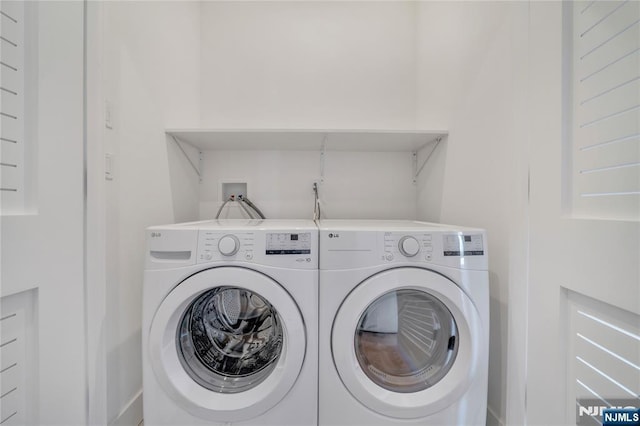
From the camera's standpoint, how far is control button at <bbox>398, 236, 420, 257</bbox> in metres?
0.86

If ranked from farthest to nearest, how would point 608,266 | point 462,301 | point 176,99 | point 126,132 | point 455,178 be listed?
1. point 176,99
2. point 455,178
3. point 126,132
4. point 462,301
5. point 608,266

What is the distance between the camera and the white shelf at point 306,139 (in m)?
1.33

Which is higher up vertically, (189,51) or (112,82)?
(189,51)

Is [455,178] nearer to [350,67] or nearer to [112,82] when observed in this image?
[350,67]

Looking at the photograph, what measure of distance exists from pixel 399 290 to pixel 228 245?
25.3 inches

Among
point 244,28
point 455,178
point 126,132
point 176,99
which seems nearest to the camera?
point 126,132

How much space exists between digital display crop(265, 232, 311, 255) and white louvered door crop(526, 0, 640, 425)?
2.51ft

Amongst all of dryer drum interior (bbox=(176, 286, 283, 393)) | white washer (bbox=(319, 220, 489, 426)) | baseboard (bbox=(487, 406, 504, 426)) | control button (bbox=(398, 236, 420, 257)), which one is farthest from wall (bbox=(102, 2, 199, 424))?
baseboard (bbox=(487, 406, 504, 426))

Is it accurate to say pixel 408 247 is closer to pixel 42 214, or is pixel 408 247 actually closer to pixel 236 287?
pixel 236 287

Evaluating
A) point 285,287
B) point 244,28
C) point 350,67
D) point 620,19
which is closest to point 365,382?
point 285,287

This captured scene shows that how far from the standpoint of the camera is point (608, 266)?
58cm

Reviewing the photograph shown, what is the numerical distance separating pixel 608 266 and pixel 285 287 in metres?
0.87

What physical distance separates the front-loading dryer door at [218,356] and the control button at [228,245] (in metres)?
0.06

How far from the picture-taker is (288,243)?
88 centimetres
